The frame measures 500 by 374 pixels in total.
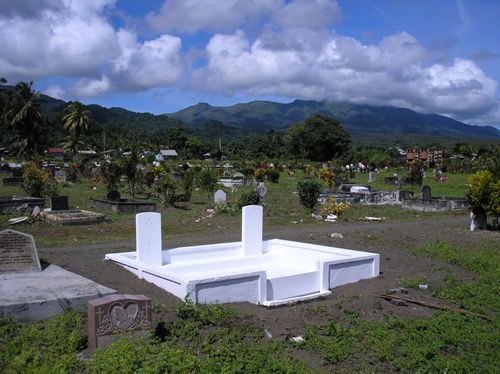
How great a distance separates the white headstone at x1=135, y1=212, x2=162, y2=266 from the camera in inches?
383

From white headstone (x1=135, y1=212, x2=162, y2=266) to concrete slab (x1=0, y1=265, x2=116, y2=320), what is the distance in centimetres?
139

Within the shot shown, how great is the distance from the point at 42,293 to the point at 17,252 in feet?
6.17

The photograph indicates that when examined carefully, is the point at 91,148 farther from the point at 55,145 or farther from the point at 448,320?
the point at 448,320

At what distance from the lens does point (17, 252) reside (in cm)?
885

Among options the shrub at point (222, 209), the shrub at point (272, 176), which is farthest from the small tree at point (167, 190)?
the shrub at point (272, 176)

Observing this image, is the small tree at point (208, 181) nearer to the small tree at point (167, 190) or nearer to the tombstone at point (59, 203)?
the small tree at point (167, 190)

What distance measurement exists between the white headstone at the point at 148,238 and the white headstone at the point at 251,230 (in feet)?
7.01

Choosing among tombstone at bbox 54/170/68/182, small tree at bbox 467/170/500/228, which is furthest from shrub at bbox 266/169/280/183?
small tree at bbox 467/170/500/228

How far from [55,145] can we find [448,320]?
9635 cm

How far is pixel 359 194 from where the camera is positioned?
2572 centimetres

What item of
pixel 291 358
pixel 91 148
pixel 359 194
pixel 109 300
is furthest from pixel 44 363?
pixel 91 148

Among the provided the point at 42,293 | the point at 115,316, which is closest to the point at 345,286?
the point at 115,316

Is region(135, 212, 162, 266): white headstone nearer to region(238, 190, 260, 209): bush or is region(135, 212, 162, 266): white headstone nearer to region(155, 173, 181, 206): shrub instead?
region(238, 190, 260, 209): bush

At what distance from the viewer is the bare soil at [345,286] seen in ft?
25.7
